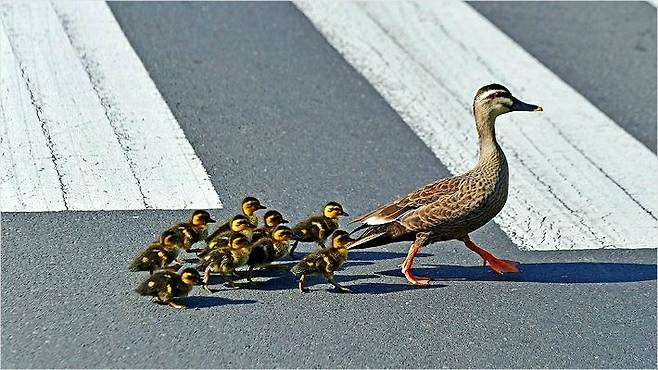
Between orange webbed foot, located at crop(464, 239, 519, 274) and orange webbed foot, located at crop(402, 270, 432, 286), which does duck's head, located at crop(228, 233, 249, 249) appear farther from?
orange webbed foot, located at crop(464, 239, 519, 274)

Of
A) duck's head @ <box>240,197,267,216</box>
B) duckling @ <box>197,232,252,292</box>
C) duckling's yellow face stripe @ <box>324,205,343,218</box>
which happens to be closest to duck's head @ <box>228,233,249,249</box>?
duckling @ <box>197,232,252,292</box>

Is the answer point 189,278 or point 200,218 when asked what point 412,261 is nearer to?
point 200,218

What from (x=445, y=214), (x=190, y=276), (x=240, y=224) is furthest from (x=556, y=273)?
(x=190, y=276)

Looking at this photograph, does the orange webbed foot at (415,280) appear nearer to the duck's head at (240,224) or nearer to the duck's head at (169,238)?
the duck's head at (240,224)

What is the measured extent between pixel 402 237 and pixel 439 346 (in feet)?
2.83

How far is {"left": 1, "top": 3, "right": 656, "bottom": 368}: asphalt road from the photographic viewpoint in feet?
17.4

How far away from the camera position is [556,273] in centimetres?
638

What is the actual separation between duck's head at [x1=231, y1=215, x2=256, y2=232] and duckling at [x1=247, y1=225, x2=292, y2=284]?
0.09 m

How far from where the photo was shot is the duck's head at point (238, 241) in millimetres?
5828

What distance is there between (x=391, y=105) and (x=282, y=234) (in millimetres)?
2575

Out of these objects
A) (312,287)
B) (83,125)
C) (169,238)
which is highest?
(83,125)

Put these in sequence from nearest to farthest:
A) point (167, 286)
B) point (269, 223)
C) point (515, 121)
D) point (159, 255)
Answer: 1. point (167, 286)
2. point (159, 255)
3. point (269, 223)
4. point (515, 121)

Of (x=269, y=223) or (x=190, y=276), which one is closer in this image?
(x=190, y=276)

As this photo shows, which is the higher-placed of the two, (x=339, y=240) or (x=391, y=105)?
(x=391, y=105)
